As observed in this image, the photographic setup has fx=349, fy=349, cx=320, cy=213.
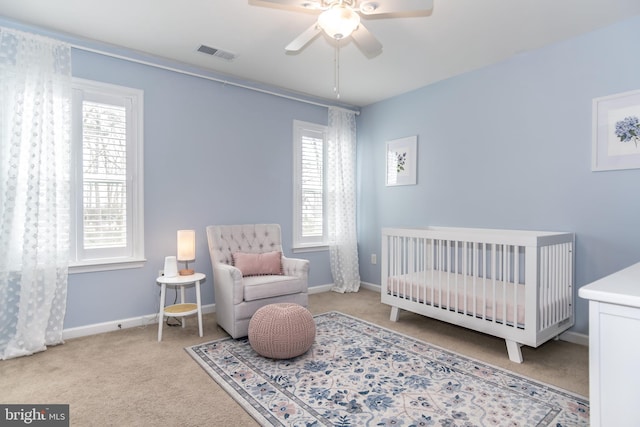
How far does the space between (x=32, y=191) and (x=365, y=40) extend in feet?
8.73

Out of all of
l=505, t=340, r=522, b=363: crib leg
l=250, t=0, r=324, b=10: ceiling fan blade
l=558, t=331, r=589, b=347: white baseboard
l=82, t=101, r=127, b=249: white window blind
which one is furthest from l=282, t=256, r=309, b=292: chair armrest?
l=558, t=331, r=589, b=347: white baseboard

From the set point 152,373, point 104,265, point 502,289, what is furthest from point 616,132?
point 104,265

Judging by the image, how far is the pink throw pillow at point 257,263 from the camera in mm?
3246

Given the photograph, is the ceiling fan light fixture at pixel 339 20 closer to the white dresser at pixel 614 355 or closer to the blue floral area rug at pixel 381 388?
the white dresser at pixel 614 355

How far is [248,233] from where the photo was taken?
365 cm

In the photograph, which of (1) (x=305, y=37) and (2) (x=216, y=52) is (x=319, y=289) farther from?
(1) (x=305, y=37)

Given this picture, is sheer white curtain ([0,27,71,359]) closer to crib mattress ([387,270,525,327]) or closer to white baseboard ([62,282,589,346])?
white baseboard ([62,282,589,346])

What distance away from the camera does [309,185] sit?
14.7 ft

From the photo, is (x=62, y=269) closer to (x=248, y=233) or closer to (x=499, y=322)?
(x=248, y=233)

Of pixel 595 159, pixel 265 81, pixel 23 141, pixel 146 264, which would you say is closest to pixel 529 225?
pixel 595 159

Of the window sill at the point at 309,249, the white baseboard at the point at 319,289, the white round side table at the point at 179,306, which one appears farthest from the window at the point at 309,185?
the white round side table at the point at 179,306

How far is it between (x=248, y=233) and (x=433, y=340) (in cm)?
203

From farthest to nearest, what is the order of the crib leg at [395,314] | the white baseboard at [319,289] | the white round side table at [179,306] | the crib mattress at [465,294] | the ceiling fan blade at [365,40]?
the white baseboard at [319,289] < the crib leg at [395,314] < the white round side table at [179,306] < the crib mattress at [465,294] < the ceiling fan blade at [365,40]

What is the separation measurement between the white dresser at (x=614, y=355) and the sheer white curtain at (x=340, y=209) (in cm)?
341
